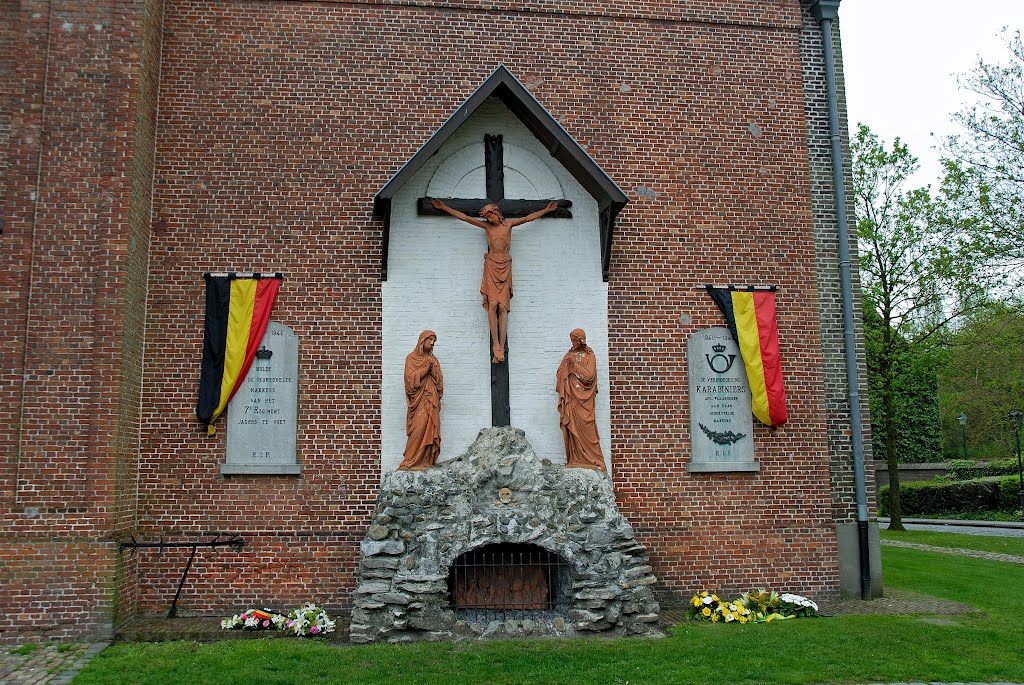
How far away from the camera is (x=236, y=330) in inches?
431

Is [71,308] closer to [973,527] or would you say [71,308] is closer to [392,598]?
[392,598]

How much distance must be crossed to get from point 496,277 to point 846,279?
199 inches

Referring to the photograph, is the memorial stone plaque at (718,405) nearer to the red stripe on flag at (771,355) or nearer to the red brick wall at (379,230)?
the red brick wall at (379,230)

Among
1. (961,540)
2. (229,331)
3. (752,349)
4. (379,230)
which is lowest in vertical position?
(961,540)

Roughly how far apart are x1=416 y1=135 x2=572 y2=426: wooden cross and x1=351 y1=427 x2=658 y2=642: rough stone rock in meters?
0.79

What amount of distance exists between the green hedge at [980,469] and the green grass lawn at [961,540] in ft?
36.8

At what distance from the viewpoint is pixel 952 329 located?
25312 mm

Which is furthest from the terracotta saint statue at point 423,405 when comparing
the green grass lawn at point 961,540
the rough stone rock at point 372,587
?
the green grass lawn at point 961,540

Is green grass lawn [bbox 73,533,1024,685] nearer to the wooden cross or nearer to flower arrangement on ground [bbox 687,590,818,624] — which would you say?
flower arrangement on ground [bbox 687,590,818,624]

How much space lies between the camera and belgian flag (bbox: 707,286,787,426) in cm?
1158

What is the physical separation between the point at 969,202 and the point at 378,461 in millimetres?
14730

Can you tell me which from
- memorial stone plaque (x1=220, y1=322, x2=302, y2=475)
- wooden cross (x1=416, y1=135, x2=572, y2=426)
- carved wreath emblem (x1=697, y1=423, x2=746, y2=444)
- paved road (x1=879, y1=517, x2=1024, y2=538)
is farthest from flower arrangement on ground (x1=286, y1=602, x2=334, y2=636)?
paved road (x1=879, y1=517, x2=1024, y2=538)

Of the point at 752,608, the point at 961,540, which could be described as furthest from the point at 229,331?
the point at 961,540

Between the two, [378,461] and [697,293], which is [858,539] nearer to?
[697,293]
